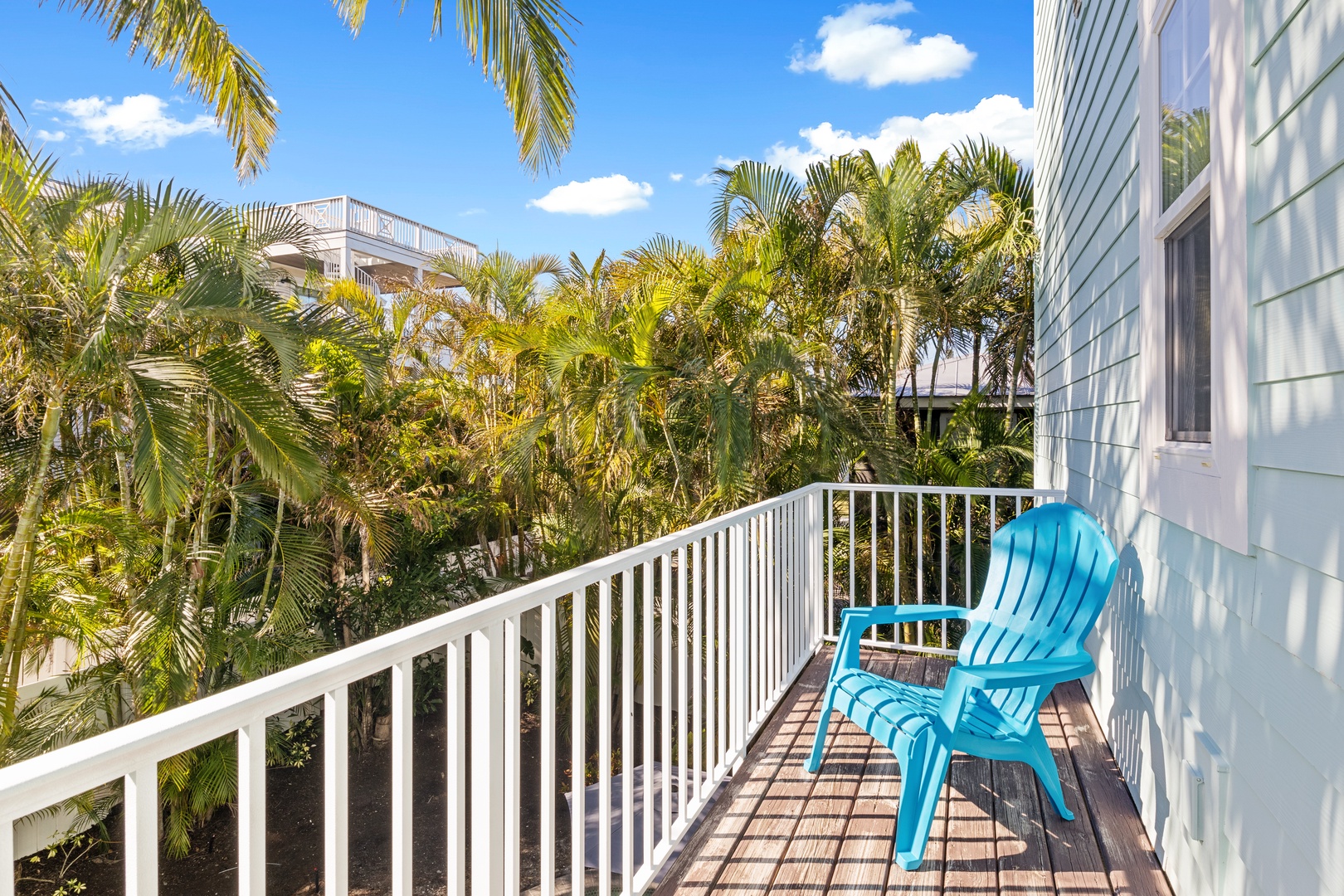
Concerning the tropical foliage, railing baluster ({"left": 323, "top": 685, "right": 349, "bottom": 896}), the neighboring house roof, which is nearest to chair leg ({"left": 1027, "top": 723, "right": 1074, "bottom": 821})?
railing baluster ({"left": 323, "top": 685, "right": 349, "bottom": 896})

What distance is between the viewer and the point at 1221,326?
184cm

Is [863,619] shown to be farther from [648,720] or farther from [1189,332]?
[1189,332]

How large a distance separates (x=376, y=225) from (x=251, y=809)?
16.8m

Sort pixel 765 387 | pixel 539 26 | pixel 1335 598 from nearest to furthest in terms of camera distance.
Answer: pixel 1335 598 < pixel 539 26 < pixel 765 387

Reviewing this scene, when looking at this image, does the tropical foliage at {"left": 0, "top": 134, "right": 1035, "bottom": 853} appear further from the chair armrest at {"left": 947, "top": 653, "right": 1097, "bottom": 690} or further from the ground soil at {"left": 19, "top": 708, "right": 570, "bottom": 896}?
the chair armrest at {"left": 947, "top": 653, "right": 1097, "bottom": 690}

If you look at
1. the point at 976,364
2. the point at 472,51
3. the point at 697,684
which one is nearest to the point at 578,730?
the point at 697,684

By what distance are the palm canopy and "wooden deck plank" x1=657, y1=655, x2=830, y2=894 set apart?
3.90 m

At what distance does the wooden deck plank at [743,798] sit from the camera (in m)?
2.31

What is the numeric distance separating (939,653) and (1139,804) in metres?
1.79

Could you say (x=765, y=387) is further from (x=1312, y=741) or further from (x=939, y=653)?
(x=1312, y=741)

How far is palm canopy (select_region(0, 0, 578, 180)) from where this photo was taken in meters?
5.11

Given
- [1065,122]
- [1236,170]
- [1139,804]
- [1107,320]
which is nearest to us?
[1236,170]

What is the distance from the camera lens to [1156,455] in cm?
240

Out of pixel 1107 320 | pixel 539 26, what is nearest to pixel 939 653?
pixel 1107 320
